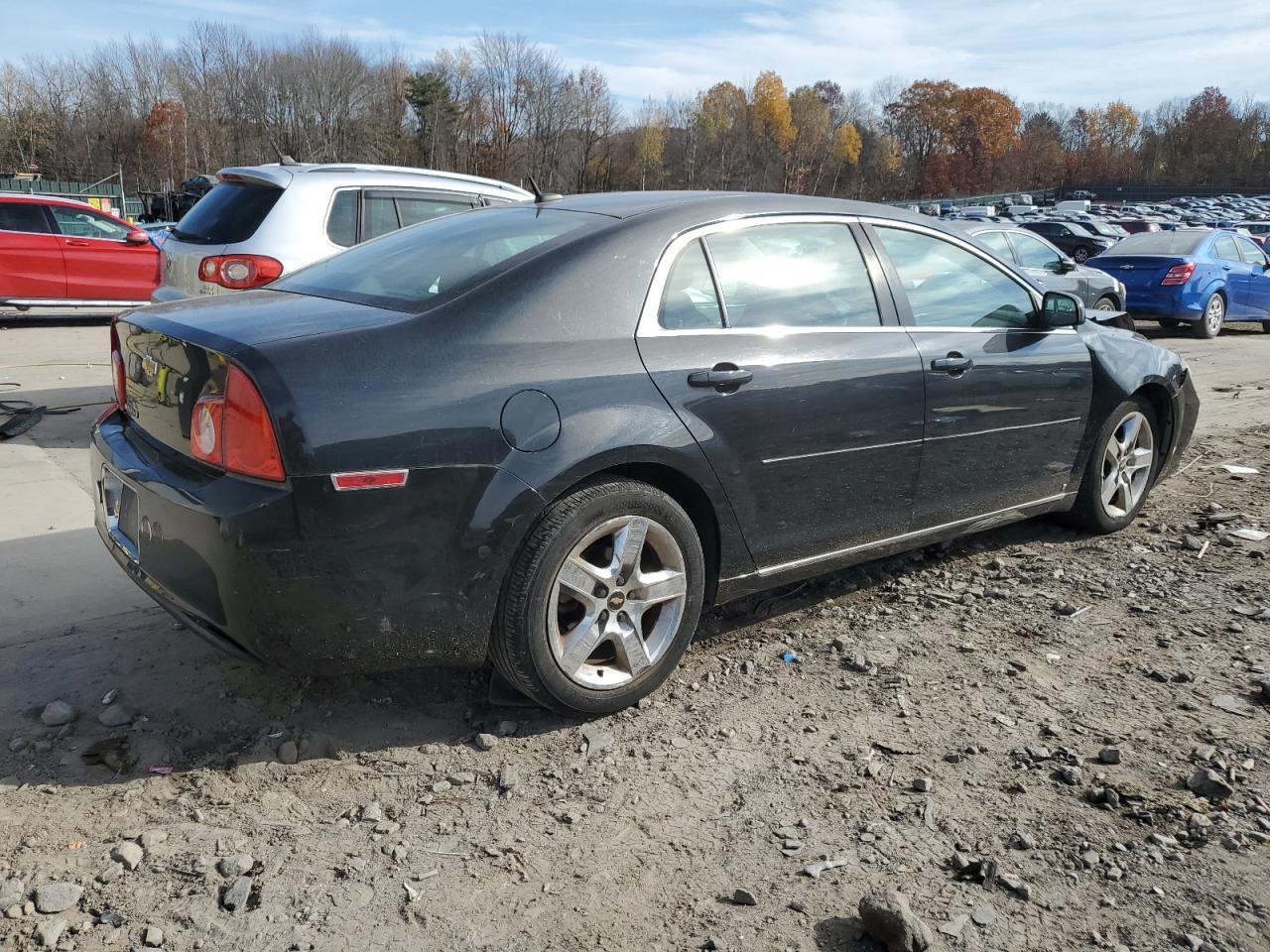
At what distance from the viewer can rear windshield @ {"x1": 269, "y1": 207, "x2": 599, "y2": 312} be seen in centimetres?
336

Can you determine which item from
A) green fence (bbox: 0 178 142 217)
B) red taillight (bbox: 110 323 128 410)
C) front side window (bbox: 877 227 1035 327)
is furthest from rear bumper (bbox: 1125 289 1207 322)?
green fence (bbox: 0 178 142 217)

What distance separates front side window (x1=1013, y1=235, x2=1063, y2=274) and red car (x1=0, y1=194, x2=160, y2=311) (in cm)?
1139

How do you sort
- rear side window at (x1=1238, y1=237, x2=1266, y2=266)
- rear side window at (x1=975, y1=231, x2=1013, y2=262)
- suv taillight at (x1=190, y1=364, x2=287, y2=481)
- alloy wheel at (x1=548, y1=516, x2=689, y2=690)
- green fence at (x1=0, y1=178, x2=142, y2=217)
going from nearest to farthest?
suv taillight at (x1=190, y1=364, x2=287, y2=481) < alloy wheel at (x1=548, y1=516, x2=689, y2=690) < rear side window at (x1=975, y1=231, x2=1013, y2=262) < rear side window at (x1=1238, y1=237, x2=1266, y2=266) < green fence at (x1=0, y1=178, x2=142, y2=217)

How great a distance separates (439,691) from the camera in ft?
11.7

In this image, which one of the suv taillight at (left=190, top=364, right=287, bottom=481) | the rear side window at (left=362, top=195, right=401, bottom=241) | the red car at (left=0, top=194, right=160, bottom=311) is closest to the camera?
the suv taillight at (left=190, top=364, right=287, bottom=481)

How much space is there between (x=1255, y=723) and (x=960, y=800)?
3.93 feet

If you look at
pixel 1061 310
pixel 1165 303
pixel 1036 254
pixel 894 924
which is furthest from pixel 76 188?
pixel 894 924

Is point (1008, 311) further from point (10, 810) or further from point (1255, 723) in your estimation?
point (10, 810)

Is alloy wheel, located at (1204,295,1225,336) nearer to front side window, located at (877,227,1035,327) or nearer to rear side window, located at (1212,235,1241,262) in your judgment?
rear side window, located at (1212,235,1241,262)

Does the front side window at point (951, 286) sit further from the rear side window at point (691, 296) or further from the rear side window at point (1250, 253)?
the rear side window at point (1250, 253)

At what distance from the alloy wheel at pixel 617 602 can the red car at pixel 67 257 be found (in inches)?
502

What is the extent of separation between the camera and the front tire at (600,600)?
310 cm

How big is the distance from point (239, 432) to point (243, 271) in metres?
4.62

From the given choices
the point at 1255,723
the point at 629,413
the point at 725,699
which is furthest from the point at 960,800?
the point at 629,413
